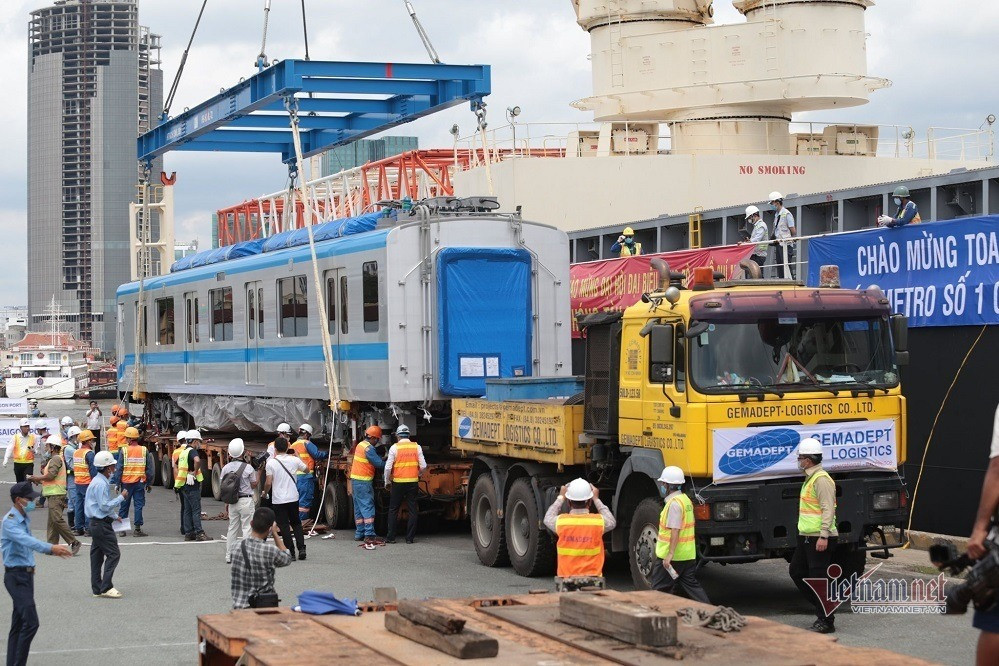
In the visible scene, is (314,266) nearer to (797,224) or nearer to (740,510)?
(797,224)

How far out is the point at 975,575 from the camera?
19.1 ft

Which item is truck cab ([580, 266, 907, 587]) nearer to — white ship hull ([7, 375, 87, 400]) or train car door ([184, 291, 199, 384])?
train car door ([184, 291, 199, 384])

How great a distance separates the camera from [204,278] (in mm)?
26906

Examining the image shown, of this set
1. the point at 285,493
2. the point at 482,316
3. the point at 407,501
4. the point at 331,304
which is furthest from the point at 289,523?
the point at 331,304

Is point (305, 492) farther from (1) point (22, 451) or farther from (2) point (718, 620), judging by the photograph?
(2) point (718, 620)

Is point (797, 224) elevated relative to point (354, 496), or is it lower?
elevated

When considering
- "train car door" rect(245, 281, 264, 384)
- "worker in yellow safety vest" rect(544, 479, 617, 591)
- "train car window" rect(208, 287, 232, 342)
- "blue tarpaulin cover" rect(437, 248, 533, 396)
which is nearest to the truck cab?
"worker in yellow safety vest" rect(544, 479, 617, 591)

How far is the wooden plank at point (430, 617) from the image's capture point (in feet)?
21.9

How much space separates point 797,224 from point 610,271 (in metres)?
3.58

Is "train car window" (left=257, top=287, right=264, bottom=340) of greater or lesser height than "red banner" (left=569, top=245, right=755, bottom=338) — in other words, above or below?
below

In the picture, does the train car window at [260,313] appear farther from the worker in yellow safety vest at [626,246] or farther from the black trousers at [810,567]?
the black trousers at [810,567]

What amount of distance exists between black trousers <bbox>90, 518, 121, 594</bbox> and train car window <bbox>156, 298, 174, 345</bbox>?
47.9ft

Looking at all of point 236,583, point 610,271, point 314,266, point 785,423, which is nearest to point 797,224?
point 610,271

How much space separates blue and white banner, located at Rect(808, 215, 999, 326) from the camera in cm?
1588
